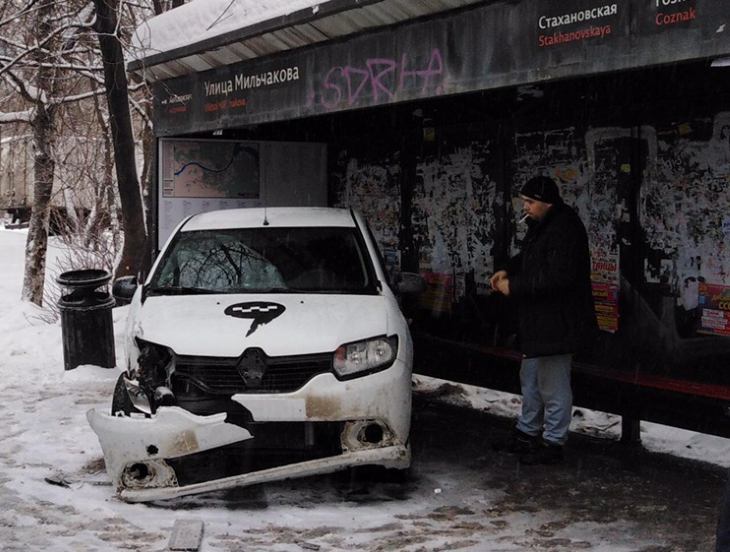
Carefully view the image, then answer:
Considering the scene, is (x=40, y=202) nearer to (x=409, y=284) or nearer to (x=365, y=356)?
(x=409, y=284)

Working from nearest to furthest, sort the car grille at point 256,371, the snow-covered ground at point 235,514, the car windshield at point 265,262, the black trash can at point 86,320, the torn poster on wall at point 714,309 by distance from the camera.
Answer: the snow-covered ground at point 235,514, the car grille at point 256,371, the car windshield at point 265,262, the torn poster on wall at point 714,309, the black trash can at point 86,320

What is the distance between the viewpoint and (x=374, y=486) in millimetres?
6234

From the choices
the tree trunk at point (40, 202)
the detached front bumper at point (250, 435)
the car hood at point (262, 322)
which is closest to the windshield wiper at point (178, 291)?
the car hood at point (262, 322)

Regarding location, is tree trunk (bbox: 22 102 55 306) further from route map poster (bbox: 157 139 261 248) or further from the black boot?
the black boot

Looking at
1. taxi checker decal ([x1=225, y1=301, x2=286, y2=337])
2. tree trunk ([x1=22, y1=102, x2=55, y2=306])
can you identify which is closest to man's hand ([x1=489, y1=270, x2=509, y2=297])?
taxi checker decal ([x1=225, y1=301, x2=286, y2=337])

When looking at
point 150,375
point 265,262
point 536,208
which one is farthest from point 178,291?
point 536,208

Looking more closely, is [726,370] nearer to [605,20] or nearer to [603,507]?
[603,507]

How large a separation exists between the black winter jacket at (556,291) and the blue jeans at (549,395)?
0.18 meters

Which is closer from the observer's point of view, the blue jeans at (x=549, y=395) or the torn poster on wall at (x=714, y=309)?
the blue jeans at (x=549, y=395)

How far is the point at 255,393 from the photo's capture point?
5594 mm

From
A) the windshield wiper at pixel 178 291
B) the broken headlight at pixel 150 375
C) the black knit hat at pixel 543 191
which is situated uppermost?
the black knit hat at pixel 543 191

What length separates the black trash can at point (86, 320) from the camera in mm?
9891

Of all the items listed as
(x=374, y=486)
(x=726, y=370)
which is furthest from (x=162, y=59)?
(x=726, y=370)

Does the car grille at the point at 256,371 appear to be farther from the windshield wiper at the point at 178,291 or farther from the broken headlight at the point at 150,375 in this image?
the windshield wiper at the point at 178,291
